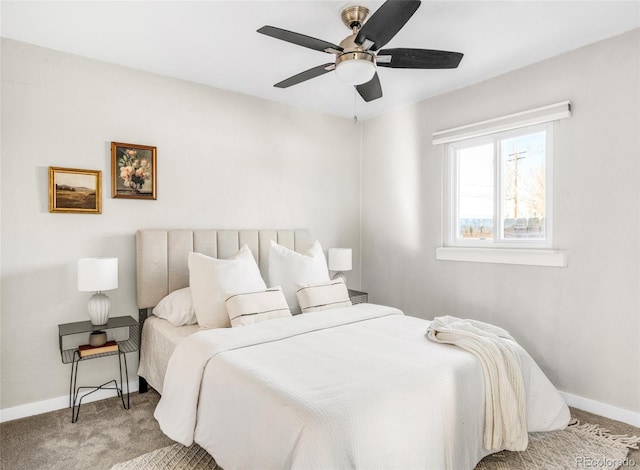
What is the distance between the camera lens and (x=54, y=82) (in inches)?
114

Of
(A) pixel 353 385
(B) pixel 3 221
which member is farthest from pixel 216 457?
(B) pixel 3 221

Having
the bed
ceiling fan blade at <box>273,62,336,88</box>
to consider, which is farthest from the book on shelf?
ceiling fan blade at <box>273,62,336,88</box>

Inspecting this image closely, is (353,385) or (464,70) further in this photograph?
(464,70)

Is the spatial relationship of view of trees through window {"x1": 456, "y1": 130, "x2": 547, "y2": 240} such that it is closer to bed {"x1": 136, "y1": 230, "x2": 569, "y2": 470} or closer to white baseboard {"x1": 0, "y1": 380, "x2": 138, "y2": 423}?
bed {"x1": 136, "y1": 230, "x2": 569, "y2": 470}

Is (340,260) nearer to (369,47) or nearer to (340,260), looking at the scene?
(340,260)

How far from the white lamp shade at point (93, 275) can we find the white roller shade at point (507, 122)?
3.04m

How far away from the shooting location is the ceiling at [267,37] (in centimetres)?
233

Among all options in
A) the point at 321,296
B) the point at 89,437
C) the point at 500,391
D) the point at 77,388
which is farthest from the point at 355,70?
the point at 77,388

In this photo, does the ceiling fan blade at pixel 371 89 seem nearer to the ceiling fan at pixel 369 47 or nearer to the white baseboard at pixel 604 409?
the ceiling fan at pixel 369 47

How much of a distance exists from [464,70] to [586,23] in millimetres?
898

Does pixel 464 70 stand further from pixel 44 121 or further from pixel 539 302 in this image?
pixel 44 121

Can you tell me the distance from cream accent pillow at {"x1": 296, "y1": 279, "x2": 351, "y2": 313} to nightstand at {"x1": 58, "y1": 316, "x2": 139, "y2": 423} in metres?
1.24

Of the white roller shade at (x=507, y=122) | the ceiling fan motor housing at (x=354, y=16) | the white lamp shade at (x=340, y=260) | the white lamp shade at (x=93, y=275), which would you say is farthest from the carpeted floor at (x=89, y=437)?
the ceiling fan motor housing at (x=354, y=16)

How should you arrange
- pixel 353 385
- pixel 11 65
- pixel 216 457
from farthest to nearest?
pixel 11 65
pixel 216 457
pixel 353 385
